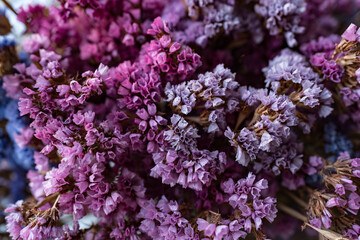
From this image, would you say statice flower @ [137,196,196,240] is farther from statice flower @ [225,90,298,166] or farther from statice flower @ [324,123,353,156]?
statice flower @ [324,123,353,156]

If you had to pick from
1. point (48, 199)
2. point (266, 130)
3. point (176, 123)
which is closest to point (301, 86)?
point (266, 130)

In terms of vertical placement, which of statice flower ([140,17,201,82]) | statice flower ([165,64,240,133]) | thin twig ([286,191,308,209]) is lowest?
thin twig ([286,191,308,209])

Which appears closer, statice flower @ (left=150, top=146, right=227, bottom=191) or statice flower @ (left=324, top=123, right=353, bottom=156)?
statice flower @ (left=150, top=146, right=227, bottom=191)

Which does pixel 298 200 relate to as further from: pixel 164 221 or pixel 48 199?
pixel 48 199

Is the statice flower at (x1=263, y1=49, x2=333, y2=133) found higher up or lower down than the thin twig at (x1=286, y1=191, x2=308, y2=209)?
higher up

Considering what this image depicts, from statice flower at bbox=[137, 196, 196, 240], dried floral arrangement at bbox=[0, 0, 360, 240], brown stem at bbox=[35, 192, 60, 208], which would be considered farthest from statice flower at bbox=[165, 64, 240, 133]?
brown stem at bbox=[35, 192, 60, 208]

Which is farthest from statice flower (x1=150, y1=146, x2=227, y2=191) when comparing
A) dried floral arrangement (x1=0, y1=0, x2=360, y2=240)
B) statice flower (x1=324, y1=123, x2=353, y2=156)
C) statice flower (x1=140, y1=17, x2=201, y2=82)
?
statice flower (x1=324, y1=123, x2=353, y2=156)

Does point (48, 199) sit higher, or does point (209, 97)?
point (209, 97)

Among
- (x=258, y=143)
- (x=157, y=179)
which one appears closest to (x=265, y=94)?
(x=258, y=143)

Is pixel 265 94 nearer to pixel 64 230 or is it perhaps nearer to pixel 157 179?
pixel 157 179

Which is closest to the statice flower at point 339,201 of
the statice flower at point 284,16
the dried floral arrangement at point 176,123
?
the dried floral arrangement at point 176,123
